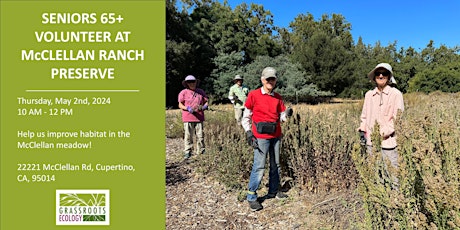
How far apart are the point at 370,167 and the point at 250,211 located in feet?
6.93

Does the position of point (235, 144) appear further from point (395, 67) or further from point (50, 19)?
point (395, 67)

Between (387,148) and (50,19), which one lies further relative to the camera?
(387,148)

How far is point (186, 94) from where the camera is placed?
6504 millimetres

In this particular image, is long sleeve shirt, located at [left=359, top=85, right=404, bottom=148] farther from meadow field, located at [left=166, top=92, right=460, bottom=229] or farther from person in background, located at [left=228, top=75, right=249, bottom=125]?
person in background, located at [left=228, top=75, right=249, bottom=125]

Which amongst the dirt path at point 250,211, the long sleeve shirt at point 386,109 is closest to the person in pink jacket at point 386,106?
the long sleeve shirt at point 386,109

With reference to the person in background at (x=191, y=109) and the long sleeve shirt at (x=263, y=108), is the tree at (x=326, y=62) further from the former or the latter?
the long sleeve shirt at (x=263, y=108)

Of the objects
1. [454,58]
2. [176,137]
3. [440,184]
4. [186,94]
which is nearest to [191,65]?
[176,137]

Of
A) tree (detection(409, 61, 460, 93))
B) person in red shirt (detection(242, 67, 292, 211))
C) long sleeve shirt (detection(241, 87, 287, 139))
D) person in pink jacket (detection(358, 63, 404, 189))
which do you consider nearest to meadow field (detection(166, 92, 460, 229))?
person in pink jacket (detection(358, 63, 404, 189))

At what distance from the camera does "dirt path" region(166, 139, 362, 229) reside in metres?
3.41

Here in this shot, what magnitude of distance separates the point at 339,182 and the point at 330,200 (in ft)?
1.44

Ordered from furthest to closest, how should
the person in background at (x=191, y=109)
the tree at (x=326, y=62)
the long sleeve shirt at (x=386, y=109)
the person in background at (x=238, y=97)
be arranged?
the tree at (x=326, y=62)
the person in background at (x=238, y=97)
the person in background at (x=191, y=109)
the long sleeve shirt at (x=386, y=109)

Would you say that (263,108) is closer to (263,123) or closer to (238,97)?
(263,123)

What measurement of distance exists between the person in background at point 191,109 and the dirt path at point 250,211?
1711 millimetres

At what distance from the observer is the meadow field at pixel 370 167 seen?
A: 1.90 metres
